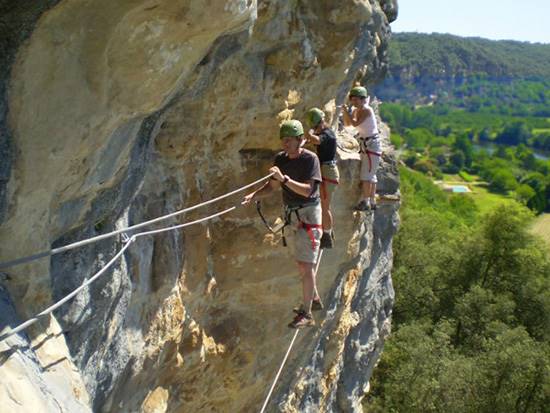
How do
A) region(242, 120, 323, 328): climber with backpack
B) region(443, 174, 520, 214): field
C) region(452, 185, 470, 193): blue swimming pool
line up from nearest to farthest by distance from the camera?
region(242, 120, 323, 328): climber with backpack < region(443, 174, 520, 214): field < region(452, 185, 470, 193): blue swimming pool

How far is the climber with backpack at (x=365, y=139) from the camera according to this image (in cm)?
788

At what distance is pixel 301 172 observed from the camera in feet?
19.0

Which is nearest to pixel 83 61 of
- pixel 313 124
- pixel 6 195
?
pixel 6 195

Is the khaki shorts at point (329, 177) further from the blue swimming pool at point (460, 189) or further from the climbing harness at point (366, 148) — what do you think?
the blue swimming pool at point (460, 189)

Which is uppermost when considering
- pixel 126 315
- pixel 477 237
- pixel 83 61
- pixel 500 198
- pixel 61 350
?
pixel 83 61

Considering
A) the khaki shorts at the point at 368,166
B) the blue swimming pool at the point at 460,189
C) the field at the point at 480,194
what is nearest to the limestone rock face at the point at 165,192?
the khaki shorts at the point at 368,166

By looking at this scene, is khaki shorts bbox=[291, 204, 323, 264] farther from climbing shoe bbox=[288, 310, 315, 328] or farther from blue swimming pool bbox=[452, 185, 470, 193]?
blue swimming pool bbox=[452, 185, 470, 193]

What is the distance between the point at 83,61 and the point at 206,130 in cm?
300

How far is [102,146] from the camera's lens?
3717 mm

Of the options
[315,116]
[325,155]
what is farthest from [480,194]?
[315,116]

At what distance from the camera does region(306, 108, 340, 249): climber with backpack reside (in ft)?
21.7

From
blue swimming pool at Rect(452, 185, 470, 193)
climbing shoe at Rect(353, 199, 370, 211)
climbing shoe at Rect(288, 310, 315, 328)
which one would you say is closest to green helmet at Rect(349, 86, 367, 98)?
climbing shoe at Rect(353, 199, 370, 211)

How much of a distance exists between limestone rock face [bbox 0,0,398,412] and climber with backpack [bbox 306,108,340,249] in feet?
1.69

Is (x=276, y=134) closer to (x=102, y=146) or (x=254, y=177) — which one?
(x=254, y=177)
